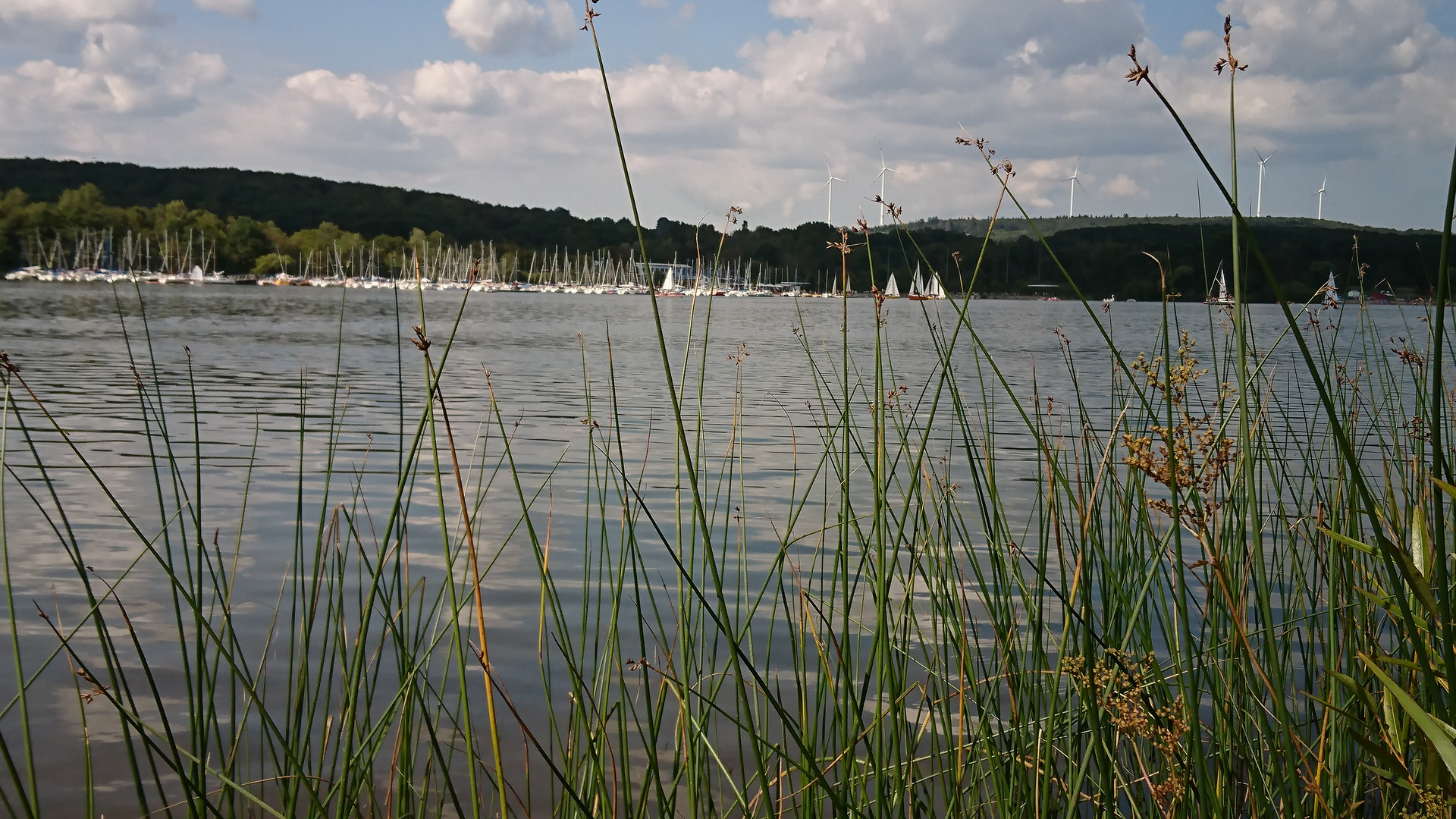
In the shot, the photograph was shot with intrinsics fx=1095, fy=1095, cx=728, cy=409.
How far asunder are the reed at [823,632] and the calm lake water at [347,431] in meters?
0.08

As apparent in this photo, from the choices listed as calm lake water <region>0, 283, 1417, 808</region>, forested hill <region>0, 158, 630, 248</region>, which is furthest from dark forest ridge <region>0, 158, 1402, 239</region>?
calm lake water <region>0, 283, 1417, 808</region>

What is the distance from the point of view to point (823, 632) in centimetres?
372

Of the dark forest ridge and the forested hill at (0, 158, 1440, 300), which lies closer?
the forested hill at (0, 158, 1440, 300)

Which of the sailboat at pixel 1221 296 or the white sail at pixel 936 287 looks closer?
the white sail at pixel 936 287

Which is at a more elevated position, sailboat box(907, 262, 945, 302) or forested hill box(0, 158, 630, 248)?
forested hill box(0, 158, 630, 248)

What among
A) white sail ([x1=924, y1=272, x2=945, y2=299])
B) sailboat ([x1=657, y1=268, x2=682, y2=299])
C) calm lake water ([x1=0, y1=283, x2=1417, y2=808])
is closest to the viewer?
white sail ([x1=924, y1=272, x2=945, y2=299])

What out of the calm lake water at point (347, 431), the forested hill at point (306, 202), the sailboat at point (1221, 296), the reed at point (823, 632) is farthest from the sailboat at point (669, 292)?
the forested hill at point (306, 202)

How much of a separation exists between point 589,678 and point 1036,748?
1.99 metres

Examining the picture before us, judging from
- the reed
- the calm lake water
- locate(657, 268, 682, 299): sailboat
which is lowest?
the calm lake water

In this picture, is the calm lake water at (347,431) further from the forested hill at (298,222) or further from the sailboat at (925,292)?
the forested hill at (298,222)

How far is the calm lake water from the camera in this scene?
415cm

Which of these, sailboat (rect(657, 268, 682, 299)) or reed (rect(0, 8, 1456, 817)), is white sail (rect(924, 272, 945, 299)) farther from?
sailboat (rect(657, 268, 682, 299))

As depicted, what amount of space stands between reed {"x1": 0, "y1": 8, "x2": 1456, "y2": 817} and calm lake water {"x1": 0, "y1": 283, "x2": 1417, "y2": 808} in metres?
0.08

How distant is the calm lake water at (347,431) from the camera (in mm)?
4148
